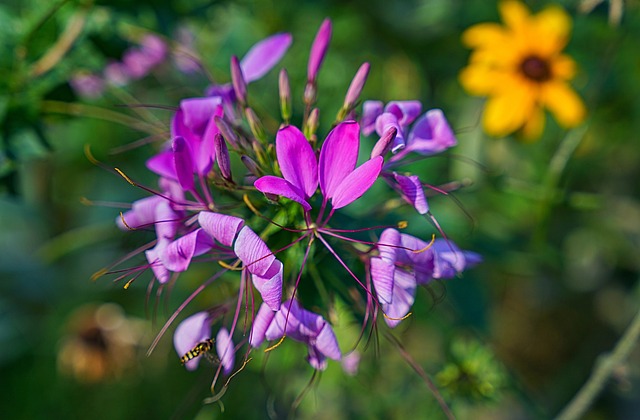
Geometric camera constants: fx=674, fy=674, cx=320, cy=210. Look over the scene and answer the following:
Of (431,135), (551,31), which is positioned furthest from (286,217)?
(551,31)

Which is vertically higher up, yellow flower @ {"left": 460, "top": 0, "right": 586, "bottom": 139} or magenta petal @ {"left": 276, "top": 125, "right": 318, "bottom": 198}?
magenta petal @ {"left": 276, "top": 125, "right": 318, "bottom": 198}

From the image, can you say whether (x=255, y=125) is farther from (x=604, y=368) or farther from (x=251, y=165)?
(x=604, y=368)

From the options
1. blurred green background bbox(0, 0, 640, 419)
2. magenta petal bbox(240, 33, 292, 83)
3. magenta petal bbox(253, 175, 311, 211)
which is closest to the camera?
magenta petal bbox(253, 175, 311, 211)

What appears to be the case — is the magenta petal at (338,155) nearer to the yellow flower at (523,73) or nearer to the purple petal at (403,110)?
the purple petal at (403,110)

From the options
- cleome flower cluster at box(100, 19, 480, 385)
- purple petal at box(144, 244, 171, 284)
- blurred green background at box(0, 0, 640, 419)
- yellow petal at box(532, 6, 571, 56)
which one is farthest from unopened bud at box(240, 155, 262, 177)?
yellow petal at box(532, 6, 571, 56)

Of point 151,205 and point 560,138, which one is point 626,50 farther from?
point 151,205

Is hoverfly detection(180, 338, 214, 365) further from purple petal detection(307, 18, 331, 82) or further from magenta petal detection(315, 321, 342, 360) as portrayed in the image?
purple petal detection(307, 18, 331, 82)

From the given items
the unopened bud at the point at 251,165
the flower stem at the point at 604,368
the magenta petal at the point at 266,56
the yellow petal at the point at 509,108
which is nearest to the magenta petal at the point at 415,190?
the unopened bud at the point at 251,165

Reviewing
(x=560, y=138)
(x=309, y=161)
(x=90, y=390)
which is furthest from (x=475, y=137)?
(x=90, y=390)
